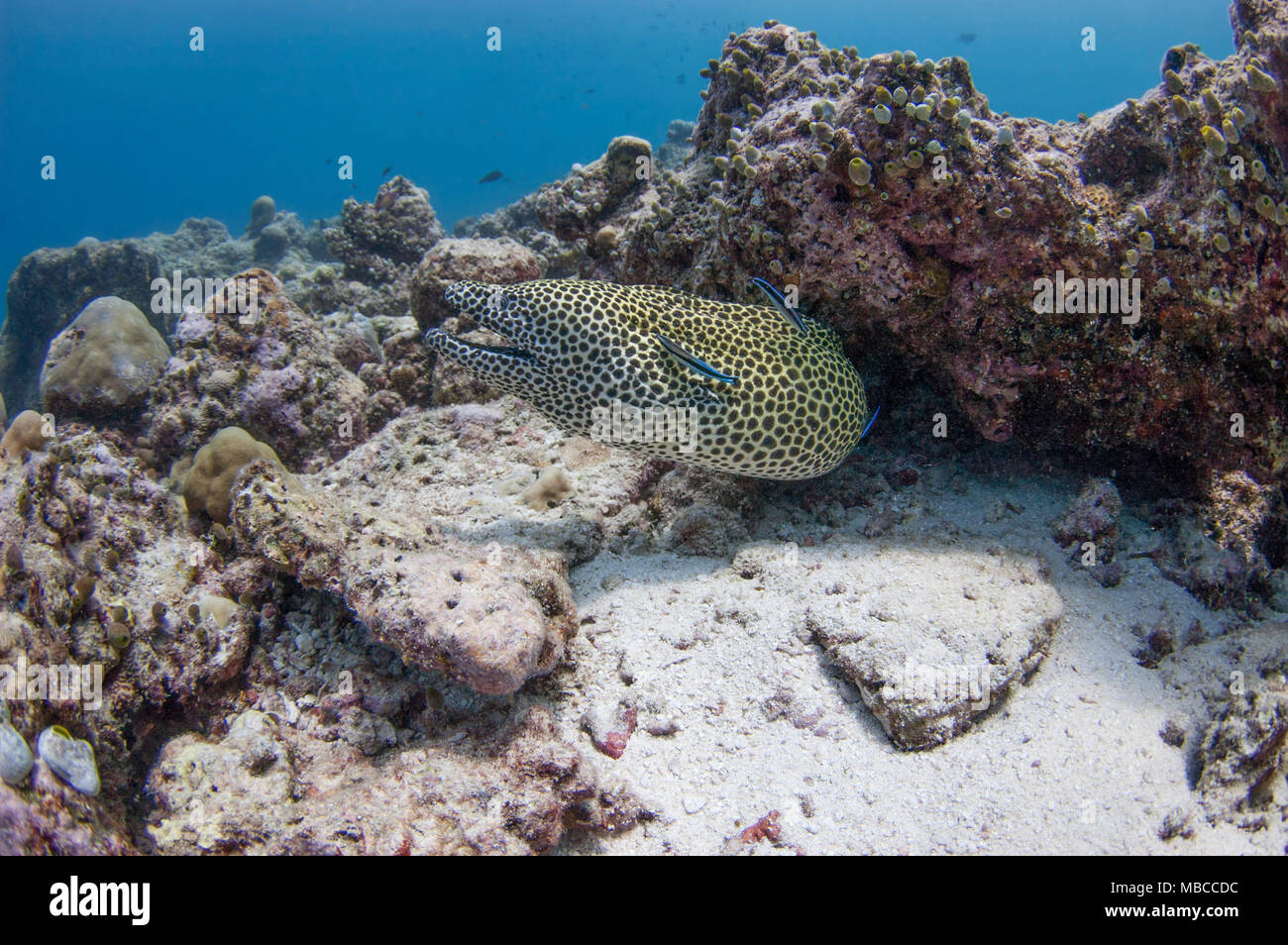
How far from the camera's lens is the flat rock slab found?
347cm

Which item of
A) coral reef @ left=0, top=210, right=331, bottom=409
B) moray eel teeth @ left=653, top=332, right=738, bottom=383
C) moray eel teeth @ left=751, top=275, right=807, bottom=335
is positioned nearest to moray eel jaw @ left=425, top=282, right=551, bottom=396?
moray eel teeth @ left=653, top=332, right=738, bottom=383

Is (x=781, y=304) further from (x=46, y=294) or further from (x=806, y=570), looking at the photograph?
(x=46, y=294)

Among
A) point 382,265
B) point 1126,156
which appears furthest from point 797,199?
point 382,265

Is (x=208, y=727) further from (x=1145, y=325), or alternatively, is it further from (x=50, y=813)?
(x=1145, y=325)

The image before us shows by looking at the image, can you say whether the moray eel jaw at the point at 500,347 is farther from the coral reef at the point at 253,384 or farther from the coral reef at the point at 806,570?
the coral reef at the point at 253,384

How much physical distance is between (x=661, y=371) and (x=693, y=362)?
24 cm

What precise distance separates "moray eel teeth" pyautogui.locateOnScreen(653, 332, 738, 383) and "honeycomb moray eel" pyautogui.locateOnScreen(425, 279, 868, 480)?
0.4 inches

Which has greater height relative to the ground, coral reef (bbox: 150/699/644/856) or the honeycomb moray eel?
the honeycomb moray eel

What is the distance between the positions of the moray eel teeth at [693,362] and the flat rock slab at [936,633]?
1.69 meters

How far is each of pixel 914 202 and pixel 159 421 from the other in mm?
7719

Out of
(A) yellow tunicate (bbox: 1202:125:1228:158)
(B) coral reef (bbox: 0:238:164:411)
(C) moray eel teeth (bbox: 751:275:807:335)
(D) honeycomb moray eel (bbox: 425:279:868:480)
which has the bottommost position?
(D) honeycomb moray eel (bbox: 425:279:868:480)

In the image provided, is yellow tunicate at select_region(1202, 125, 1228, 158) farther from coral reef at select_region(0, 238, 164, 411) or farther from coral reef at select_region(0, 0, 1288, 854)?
coral reef at select_region(0, 238, 164, 411)

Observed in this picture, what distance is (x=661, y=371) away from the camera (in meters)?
4.33

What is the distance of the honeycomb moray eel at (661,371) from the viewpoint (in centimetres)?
430
